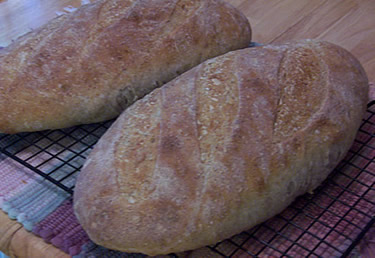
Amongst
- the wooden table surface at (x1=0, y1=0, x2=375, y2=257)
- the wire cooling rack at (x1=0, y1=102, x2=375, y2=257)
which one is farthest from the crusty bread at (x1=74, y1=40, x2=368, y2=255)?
the wooden table surface at (x1=0, y1=0, x2=375, y2=257)

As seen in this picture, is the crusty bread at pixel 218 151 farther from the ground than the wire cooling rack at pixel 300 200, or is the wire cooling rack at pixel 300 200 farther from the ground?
the crusty bread at pixel 218 151

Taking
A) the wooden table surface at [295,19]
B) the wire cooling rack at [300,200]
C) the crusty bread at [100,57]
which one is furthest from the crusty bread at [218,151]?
the wooden table surface at [295,19]

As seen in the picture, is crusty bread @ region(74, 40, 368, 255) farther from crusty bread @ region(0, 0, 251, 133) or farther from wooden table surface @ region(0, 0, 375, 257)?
wooden table surface @ region(0, 0, 375, 257)

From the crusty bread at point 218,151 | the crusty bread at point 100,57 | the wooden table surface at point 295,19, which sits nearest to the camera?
the crusty bread at point 218,151

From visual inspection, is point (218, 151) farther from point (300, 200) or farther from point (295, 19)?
point (295, 19)

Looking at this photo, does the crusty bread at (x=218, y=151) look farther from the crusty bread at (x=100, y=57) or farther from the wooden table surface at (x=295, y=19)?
the wooden table surface at (x=295, y=19)

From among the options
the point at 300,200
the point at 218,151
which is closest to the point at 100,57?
the point at 218,151

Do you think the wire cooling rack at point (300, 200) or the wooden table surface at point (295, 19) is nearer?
the wire cooling rack at point (300, 200)
